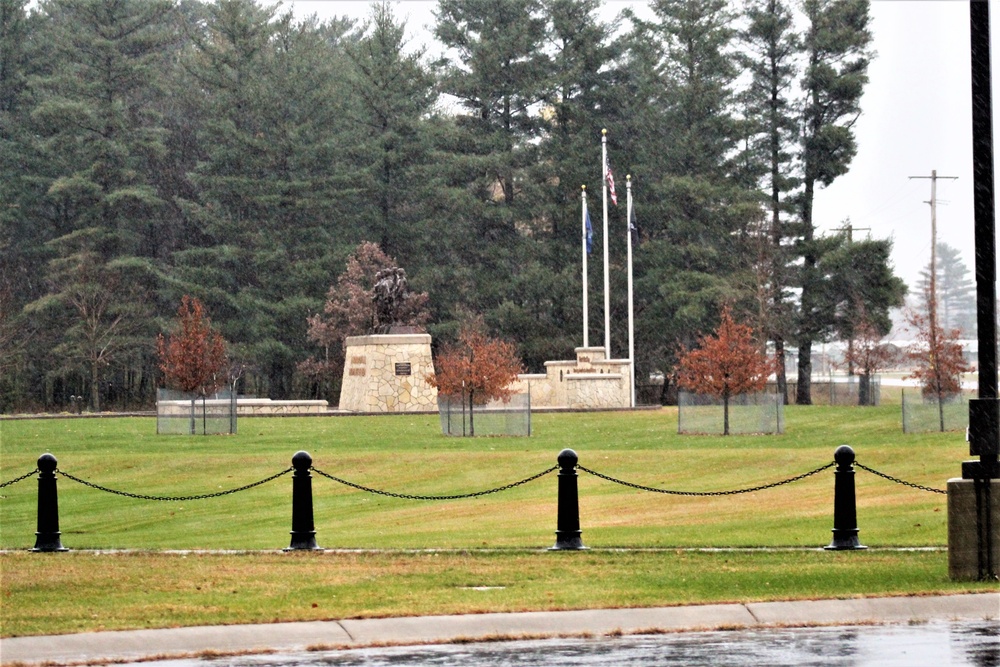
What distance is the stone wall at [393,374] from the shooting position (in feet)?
179

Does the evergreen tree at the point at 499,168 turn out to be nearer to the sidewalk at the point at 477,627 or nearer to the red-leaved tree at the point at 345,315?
the red-leaved tree at the point at 345,315

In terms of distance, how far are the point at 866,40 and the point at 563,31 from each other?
45.1 feet

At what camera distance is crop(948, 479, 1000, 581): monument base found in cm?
1308

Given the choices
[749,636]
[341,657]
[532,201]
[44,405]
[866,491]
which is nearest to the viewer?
[341,657]

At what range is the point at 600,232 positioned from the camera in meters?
75.2

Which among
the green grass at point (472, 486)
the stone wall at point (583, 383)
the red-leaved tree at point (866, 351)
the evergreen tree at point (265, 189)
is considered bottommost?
the green grass at point (472, 486)

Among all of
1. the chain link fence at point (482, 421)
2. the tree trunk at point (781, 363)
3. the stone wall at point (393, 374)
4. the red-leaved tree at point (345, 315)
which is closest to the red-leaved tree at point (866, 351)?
the tree trunk at point (781, 363)

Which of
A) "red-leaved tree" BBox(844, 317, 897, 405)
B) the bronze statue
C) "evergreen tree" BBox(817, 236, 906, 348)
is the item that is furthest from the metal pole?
"evergreen tree" BBox(817, 236, 906, 348)

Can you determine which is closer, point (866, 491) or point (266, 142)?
point (866, 491)

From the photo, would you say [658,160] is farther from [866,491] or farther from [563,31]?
[866,491]

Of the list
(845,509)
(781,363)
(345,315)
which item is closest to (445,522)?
(845,509)

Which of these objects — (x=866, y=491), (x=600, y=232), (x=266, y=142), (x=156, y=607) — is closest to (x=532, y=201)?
(x=600, y=232)

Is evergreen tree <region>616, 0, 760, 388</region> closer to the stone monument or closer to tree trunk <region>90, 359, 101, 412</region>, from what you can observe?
the stone monument

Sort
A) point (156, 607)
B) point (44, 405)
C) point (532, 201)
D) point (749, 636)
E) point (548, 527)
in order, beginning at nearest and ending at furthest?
point (749, 636), point (156, 607), point (548, 527), point (44, 405), point (532, 201)
